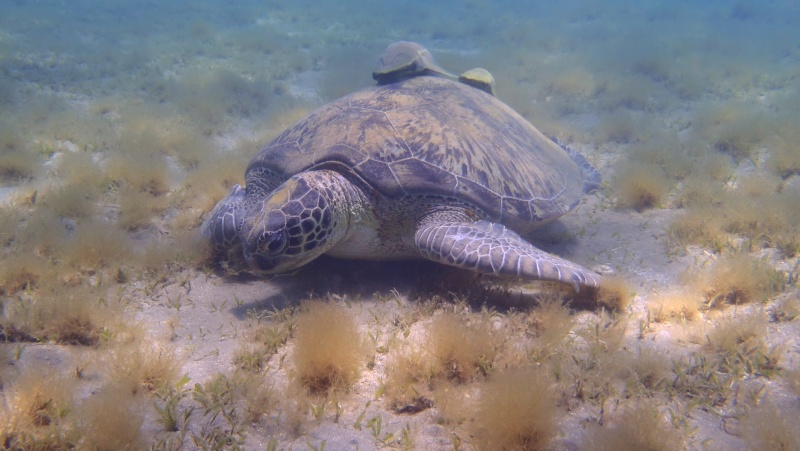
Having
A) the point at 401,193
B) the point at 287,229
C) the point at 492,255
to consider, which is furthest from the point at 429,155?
the point at 287,229

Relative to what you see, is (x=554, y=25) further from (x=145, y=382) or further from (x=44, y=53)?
(x=145, y=382)

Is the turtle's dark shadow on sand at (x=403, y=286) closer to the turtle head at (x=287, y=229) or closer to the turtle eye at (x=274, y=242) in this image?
the turtle head at (x=287, y=229)

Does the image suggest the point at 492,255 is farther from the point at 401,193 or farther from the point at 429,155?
the point at 429,155

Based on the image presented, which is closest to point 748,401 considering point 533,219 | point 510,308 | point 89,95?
point 510,308

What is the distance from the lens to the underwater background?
85.2 inches

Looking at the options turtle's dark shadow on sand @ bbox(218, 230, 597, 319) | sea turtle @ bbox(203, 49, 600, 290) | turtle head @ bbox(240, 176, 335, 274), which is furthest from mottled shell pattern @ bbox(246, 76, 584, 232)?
turtle's dark shadow on sand @ bbox(218, 230, 597, 319)

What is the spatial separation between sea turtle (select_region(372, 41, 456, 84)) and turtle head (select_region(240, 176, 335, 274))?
302 cm

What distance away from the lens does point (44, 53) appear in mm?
12688

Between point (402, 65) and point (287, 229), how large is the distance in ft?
11.9

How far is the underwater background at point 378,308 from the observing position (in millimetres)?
2164

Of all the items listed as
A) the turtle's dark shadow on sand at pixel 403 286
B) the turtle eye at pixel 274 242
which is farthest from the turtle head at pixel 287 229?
the turtle's dark shadow on sand at pixel 403 286

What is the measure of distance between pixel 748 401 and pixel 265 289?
3672 millimetres

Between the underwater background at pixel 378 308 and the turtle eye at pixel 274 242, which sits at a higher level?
the turtle eye at pixel 274 242

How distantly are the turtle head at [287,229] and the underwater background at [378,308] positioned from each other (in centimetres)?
41
